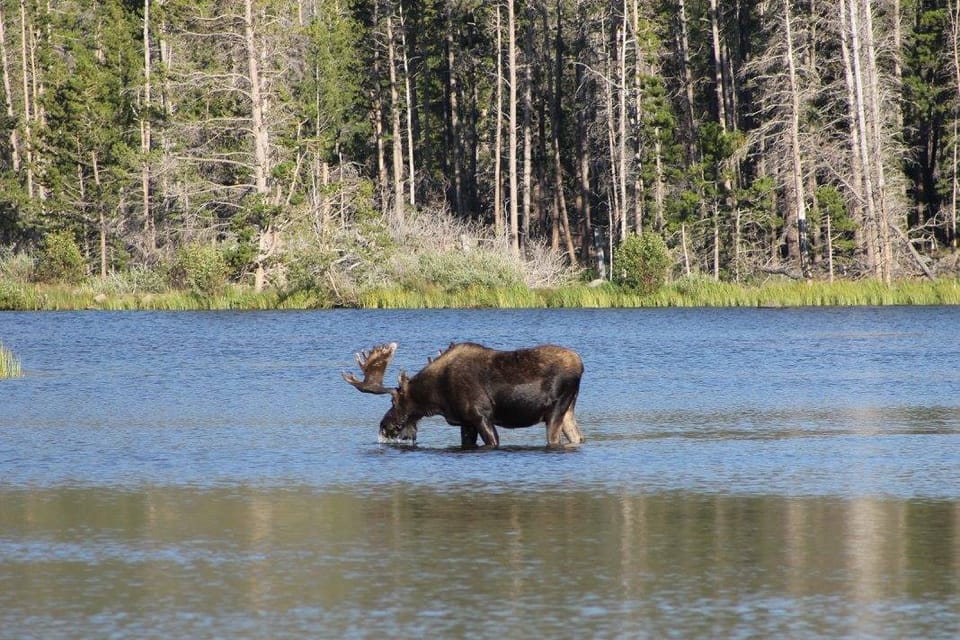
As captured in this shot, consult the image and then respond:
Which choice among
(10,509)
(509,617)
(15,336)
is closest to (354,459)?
(10,509)

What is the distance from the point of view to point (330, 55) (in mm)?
79312

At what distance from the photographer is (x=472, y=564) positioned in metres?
10.6

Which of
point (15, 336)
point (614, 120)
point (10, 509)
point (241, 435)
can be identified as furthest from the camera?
point (614, 120)

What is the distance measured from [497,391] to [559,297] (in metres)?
36.8

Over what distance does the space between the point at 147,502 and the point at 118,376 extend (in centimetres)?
1543

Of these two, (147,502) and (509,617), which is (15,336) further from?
(509,617)

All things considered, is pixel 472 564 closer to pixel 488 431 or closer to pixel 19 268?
pixel 488 431

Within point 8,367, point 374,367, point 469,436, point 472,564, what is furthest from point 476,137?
point 472,564

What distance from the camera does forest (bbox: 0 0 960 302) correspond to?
5619cm

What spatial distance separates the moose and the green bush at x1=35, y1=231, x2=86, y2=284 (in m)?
48.7

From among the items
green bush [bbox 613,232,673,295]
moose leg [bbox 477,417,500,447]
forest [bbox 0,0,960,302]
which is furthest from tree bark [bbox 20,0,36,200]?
moose leg [bbox 477,417,500,447]

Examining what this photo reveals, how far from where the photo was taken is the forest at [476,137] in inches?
2212

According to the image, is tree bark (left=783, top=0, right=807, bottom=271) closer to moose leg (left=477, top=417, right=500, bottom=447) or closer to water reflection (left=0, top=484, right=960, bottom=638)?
moose leg (left=477, top=417, right=500, bottom=447)

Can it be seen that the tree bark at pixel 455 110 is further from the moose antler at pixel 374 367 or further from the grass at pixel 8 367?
the moose antler at pixel 374 367
